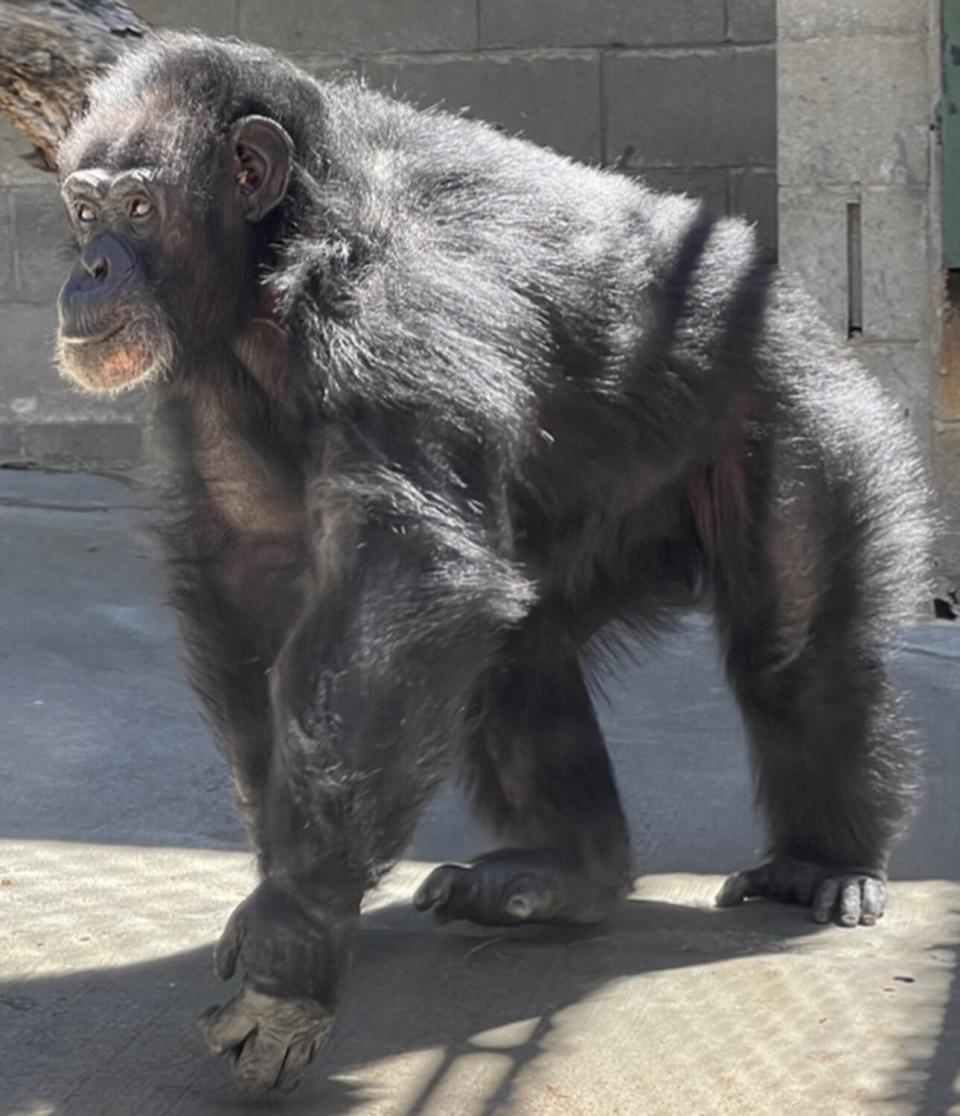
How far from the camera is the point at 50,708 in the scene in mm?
5359

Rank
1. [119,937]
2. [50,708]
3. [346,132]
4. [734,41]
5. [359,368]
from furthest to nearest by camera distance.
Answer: [734,41], [50,708], [119,937], [346,132], [359,368]

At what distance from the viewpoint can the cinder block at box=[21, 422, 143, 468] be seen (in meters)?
8.11

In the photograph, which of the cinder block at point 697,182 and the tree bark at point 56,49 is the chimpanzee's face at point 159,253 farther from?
the cinder block at point 697,182

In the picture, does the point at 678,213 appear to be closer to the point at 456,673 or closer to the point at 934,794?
the point at 456,673

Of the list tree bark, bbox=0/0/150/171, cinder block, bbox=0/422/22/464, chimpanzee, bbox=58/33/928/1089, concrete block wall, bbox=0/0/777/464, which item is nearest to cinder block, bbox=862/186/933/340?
concrete block wall, bbox=0/0/777/464

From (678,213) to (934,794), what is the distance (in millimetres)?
1540

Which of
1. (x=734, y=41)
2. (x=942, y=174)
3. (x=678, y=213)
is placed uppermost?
(x=734, y=41)

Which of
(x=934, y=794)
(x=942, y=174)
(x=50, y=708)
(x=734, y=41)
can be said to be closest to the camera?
(x=934, y=794)

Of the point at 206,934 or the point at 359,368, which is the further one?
the point at 206,934

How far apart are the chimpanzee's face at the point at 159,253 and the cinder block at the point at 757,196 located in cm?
448

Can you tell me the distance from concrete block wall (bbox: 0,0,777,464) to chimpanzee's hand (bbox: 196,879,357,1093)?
4.93 meters

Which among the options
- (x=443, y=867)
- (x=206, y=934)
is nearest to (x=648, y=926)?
(x=443, y=867)

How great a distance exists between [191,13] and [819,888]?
491 centimetres

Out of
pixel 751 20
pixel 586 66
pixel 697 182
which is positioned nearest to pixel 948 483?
pixel 697 182
